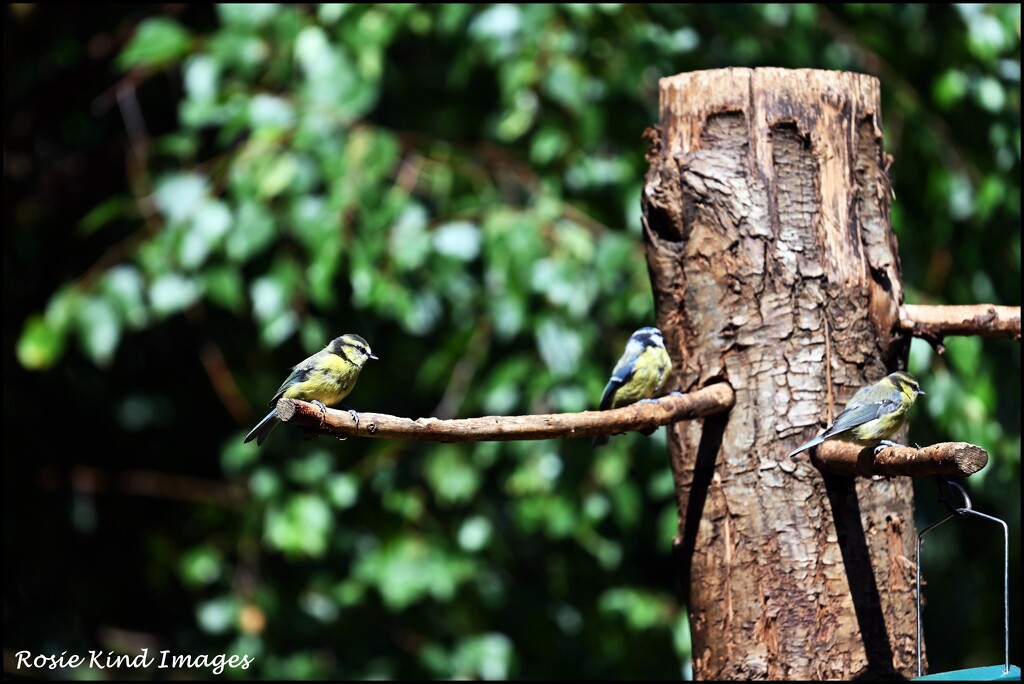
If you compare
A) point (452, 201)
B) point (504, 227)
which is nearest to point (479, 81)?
point (452, 201)

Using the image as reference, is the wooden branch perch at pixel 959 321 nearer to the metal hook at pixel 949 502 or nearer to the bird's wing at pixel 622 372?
the metal hook at pixel 949 502

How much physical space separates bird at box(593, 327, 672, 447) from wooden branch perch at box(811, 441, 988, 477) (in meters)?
0.56

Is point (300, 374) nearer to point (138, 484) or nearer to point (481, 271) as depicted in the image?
point (481, 271)

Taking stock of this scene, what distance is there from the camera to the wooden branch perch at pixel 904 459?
1882 mm

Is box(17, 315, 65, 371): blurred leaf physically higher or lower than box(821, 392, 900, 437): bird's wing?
higher

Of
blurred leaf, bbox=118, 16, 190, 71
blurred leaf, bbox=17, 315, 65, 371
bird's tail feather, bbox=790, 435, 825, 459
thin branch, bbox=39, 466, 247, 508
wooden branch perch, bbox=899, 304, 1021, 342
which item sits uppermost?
blurred leaf, bbox=118, 16, 190, 71

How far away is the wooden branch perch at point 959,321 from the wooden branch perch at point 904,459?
14.5 inches

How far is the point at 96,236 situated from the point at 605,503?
2211 mm

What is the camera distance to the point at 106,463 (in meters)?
4.95

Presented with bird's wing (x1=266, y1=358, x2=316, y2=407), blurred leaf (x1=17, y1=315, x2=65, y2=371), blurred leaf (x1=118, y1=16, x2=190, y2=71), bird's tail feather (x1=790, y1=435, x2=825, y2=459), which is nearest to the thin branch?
blurred leaf (x1=17, y1=315, x2=65, y2=371)

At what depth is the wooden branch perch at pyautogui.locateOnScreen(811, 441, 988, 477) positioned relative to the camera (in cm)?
188

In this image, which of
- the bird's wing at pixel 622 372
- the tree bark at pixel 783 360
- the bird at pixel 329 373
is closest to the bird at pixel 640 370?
the bird's wing at pixel 622 372

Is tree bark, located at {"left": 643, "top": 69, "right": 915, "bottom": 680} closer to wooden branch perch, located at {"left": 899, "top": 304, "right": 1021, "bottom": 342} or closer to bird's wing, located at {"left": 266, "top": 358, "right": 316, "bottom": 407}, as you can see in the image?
wooden branch perch, located at {"left": 899, "top": 304, "right": 1021, "bottom": 342}

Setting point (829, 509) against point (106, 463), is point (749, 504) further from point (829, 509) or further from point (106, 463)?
point (106, 463)
